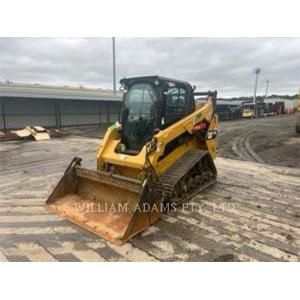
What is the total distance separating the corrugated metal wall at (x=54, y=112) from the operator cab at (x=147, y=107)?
50.3ft

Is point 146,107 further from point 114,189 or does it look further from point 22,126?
point 22,126

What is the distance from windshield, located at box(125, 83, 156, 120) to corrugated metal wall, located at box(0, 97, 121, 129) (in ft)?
50.4

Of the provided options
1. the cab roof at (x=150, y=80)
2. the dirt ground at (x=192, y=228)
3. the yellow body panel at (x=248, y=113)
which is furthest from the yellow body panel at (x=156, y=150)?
the yellow body panel at (x=248, y=113)

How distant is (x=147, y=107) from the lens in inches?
209

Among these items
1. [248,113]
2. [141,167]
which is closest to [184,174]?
[141,167]

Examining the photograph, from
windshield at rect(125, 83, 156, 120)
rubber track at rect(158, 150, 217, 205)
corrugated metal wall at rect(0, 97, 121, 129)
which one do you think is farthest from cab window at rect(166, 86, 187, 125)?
corrugated metal wall at rect(0, 97, 121, 129)

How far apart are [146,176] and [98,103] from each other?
21.6 metres

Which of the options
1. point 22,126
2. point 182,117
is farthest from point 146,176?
point 22,126

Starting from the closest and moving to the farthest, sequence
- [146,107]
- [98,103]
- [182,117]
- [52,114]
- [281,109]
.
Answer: [146,107] → [182,117] → [52,114] → [98,103] → [281,109]

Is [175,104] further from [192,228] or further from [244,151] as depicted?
[244,151]

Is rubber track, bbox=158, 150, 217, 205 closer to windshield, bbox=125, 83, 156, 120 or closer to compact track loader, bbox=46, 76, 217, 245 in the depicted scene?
compact track loader, bbox=46, 76, 217, 245

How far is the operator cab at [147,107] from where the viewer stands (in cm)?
523

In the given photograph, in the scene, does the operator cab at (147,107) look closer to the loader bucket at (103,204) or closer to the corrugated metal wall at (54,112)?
the loader bucket at (103,204)

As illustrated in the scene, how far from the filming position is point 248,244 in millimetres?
3883
